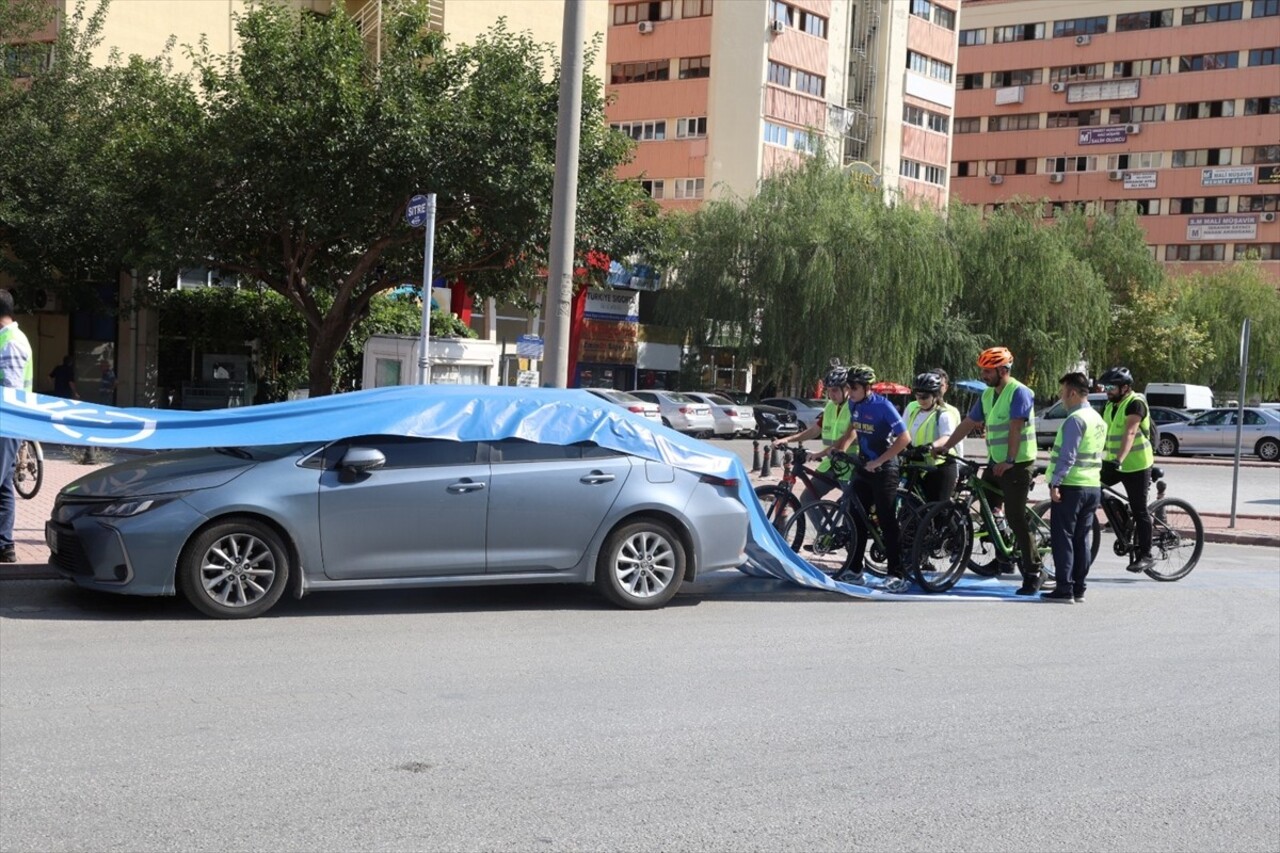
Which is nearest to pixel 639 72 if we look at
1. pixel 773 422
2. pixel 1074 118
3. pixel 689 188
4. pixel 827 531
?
pixel 689 188

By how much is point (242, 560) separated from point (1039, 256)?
45.0 metres

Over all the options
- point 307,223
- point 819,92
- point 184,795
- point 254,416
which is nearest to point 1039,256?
point 819,92

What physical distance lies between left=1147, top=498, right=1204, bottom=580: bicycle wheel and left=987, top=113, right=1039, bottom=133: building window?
2975 inches

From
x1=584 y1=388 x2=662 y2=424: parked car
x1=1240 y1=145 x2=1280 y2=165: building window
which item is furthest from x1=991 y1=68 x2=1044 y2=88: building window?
x1=584 y1=388 x2=662 y2=424: parked car

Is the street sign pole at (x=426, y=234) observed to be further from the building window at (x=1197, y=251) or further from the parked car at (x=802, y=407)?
the building window at (x=1197, y=251)

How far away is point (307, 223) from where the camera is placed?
26.0 meters

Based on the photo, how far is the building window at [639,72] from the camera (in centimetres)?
5891

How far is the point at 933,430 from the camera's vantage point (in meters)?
11.9

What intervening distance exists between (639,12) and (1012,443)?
51.7 meters

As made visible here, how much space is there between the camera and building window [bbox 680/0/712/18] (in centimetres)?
5741

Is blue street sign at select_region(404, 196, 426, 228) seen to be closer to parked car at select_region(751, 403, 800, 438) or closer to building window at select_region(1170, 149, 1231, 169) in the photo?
parked car at select_region(751, 403, 800, 438)

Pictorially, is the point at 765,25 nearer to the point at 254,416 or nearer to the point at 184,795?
the point at 254,416

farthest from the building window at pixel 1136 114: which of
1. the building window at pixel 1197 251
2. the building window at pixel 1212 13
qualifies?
the building window at pixel 1197 251

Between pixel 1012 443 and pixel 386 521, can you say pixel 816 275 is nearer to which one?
pixel 1012 443
